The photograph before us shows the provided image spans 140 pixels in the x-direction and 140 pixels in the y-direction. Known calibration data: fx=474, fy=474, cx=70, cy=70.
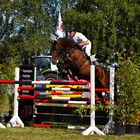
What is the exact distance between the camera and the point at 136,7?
3144cm

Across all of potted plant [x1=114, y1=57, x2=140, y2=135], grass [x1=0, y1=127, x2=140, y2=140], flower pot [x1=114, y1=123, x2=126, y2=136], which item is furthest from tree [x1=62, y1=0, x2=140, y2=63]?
grass [x1=0, y1=127, x2=140, y2=140]

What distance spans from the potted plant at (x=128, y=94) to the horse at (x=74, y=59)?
3.27m

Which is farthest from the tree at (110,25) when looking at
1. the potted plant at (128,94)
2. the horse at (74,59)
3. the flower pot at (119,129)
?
the flower pot at (119,129)

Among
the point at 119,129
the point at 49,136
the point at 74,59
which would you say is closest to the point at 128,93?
the point at 119,129

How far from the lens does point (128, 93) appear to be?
9461 mm

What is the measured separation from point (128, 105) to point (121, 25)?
2304 centimetres

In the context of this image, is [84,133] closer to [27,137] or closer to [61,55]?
[27,137]

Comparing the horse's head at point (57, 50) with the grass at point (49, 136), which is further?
the horse's head at point (57, 50)

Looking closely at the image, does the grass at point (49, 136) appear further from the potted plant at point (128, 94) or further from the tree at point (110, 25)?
the tree at point (110, 25)

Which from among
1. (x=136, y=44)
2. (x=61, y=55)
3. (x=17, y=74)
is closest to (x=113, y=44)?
(x=136, y=44)

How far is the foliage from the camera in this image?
937 cm

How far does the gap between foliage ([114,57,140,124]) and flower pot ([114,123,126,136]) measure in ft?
0.33

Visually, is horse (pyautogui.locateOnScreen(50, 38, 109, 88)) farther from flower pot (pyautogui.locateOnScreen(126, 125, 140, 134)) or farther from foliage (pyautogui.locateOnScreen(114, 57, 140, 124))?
flower pot (pyautogui.locateOnScreen(126, 125, 140, 134))

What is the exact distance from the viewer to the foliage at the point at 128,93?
937cm
